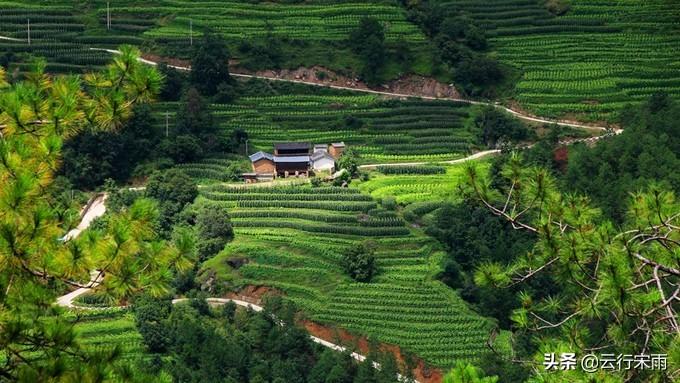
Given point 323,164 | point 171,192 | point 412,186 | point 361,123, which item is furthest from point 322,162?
point 171,192

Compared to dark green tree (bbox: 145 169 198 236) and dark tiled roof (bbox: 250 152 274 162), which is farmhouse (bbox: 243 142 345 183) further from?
dark green tree (bbox: 145 169 198 236)

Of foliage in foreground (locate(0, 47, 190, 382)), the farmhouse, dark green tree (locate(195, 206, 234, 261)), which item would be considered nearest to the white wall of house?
the farmhouse

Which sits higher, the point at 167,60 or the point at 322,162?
the point at 167,60

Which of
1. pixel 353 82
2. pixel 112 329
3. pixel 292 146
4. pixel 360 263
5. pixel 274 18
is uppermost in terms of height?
pixel 274 18

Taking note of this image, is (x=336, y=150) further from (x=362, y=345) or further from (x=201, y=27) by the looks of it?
(x=362, y=345)

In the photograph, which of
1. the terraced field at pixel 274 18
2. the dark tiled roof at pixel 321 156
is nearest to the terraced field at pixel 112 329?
the dark tiled roof at pixel 321 156

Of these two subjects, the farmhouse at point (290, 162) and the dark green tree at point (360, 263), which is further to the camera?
the farmhouse at point (290, 162)

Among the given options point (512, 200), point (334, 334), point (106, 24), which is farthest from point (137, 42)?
point (512, 200)

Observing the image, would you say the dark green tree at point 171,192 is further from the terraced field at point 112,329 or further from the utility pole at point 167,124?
the terraced field at point 112,329
